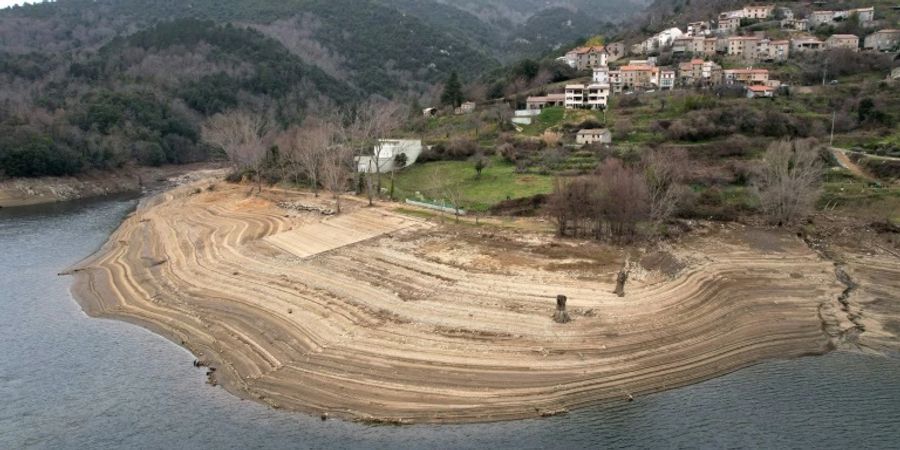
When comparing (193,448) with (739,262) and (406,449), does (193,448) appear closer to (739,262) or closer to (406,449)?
(406,449)

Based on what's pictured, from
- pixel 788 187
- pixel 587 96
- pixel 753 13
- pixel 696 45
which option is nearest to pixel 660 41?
pixel 696 45

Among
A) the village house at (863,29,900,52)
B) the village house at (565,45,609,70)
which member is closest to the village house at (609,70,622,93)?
the village house at (565,45,609,70)

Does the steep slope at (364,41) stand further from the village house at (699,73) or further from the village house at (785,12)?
the village house at (699,73)

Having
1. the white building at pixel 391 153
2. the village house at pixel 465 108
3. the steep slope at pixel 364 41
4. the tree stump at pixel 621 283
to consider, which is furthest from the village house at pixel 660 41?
the tree stump at pixel 621 283

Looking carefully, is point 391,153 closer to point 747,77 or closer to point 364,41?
point 747,77

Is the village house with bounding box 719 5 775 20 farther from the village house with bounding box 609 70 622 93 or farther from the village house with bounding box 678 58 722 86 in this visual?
the village house with bounding box 609 70 622 93

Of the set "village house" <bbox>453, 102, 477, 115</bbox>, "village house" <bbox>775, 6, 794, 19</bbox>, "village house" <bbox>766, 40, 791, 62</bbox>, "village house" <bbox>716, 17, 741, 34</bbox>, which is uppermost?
"village house" <bbox>775, 6, 794, 19</bbox>
